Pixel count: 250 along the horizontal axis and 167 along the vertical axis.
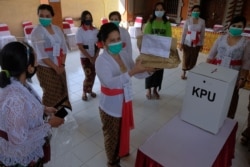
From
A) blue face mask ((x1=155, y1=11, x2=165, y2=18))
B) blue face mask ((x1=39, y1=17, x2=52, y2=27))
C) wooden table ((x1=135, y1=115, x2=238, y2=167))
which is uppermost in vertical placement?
blue face mask ((x1=155, y1=11, x2=165, y2=18))

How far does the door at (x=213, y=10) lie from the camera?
7704 mm

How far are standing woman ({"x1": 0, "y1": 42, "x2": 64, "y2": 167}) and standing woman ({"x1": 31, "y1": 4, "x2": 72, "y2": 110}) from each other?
1.24 m

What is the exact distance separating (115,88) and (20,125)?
83 cm

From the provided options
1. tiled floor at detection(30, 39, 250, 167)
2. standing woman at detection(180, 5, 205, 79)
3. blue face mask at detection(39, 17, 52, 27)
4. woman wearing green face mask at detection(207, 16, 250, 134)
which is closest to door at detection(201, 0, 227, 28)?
standing woman at detection(180, 5, 205, 79)

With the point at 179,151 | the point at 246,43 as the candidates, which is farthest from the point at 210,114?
the point at 246,43

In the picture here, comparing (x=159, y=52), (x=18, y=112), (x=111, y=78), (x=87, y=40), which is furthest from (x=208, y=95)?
(x=87, y=40)

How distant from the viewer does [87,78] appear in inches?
135

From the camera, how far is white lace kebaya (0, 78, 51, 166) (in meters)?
1.15

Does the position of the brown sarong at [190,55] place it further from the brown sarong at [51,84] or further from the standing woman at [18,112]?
the standing woman at [18,112]

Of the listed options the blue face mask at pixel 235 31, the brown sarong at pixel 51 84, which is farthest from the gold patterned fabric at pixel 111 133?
the blue face mask at pixel 235 31

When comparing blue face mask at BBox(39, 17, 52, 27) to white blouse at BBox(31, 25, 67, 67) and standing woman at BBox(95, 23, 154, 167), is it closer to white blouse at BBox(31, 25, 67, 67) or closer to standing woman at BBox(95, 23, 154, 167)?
white blouse at BBox(31, 25, 67, 67)

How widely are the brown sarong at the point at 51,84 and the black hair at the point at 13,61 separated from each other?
58.9 inches

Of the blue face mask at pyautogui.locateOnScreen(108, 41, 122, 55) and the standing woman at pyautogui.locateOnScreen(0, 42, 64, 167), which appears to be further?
the blue face mask at pyautogui.locateOnScreen(108, 41, 122, 55)

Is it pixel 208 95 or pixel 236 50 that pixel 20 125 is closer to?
pixel 208 95
